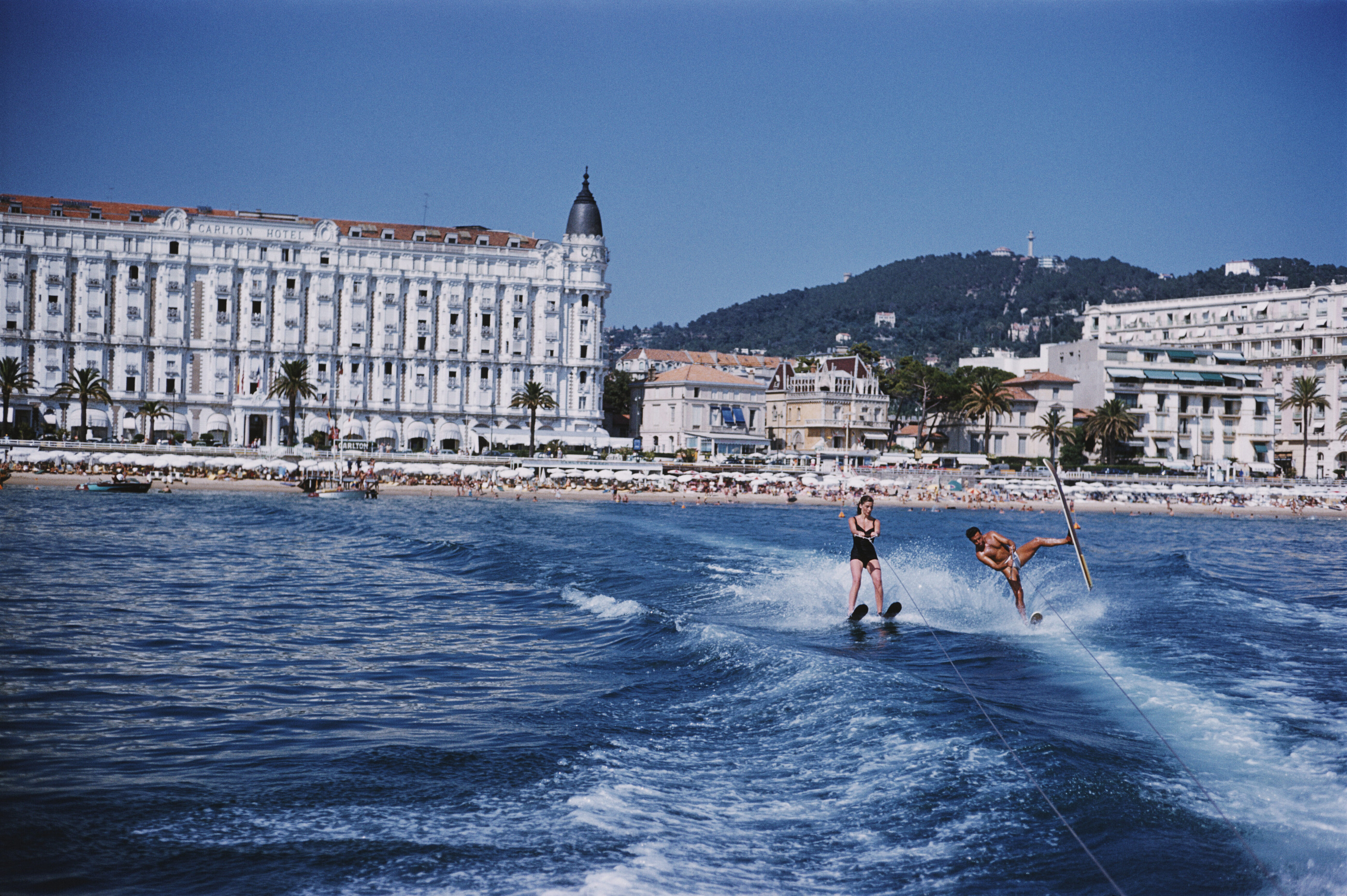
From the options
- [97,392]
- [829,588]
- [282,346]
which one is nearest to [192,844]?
[829,588]

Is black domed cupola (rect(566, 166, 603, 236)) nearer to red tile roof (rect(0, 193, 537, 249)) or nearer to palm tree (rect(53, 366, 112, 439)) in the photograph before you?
red tile roof (rect(0, 193, 537, 249))

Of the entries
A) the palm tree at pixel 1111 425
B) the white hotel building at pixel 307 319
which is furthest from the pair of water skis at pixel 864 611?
the palm tree at pixel 1111 425

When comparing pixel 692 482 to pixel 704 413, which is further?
pixel 704 413

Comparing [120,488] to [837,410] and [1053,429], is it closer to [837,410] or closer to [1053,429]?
[837,410]

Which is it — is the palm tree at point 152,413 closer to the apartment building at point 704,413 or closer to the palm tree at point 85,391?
the palm tree at point 85,391

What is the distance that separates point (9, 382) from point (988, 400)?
75.6 metres

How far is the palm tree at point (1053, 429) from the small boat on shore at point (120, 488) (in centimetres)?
7132

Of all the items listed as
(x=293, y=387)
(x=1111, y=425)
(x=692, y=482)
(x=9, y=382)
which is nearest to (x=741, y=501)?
(x=692, y=482)

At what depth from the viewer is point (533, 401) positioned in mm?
89562

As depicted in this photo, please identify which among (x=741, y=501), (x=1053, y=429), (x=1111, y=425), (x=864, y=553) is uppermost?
(x=1111, y=425)

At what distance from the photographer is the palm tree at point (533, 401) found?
8906 cm

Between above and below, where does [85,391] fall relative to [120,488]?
above

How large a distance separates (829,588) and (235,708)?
12.9 metres

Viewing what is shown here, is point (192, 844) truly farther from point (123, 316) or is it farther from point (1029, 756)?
point (123, 316)
